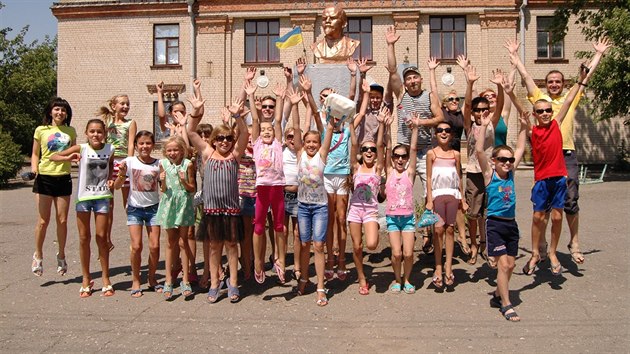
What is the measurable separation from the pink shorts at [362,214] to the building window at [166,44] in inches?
788

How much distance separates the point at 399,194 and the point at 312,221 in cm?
93

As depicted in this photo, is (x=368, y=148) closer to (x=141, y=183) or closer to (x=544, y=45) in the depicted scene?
(x=141, y=183)

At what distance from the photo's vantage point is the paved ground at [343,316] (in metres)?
4.02

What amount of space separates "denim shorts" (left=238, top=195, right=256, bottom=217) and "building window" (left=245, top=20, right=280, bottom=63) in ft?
60.3

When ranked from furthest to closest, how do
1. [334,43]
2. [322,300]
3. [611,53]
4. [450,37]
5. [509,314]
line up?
1. [450,37]
2. [611,53]
3. [334,43]
4. [322,300]
5. [509,314]

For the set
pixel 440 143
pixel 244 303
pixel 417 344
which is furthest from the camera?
pixel 440 143

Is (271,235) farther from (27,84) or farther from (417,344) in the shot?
(27,84)

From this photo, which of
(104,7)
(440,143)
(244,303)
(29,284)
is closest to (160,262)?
(29,284)

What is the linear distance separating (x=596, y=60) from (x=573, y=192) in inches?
57.0

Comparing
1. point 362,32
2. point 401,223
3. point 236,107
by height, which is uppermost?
point 362,32

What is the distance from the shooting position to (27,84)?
28.2 metres

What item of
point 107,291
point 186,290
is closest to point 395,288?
point 186,290

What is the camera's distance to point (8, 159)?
1808 cm

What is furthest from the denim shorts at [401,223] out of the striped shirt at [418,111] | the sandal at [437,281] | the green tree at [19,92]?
the green tree at [19,92]
